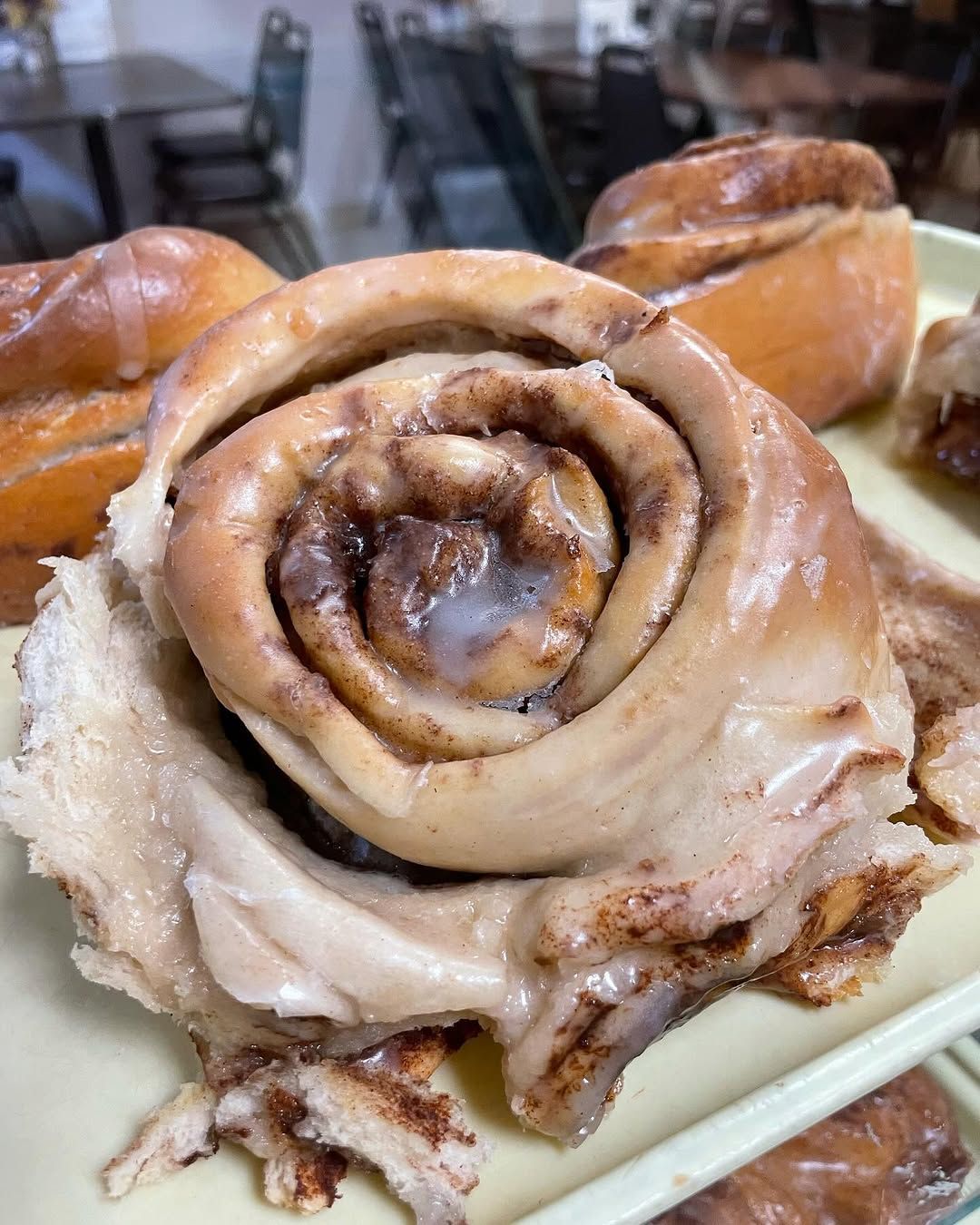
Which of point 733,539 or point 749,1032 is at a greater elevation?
point 733,539

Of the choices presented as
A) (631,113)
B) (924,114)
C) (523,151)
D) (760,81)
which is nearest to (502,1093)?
(924,114)

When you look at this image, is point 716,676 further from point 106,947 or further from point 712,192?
point 712,192

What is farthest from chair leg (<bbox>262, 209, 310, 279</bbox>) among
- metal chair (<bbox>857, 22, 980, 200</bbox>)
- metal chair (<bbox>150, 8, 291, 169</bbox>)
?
metal chair (<bbox>857, 22, 980, 200</bbox>)

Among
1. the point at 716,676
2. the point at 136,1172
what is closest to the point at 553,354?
the point at 716,676

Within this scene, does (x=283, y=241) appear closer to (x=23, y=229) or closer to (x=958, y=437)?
(x=23, y=229)

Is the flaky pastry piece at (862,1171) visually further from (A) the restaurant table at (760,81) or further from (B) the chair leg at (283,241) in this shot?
(B) the chair leg at (283,241)

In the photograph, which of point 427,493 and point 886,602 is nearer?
point 427,493
